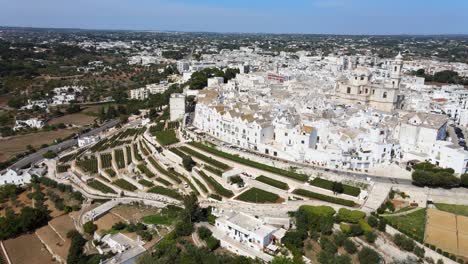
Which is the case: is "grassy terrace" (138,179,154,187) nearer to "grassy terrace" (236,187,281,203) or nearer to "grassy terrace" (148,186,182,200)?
"grassy terrace" (148,186,182,200)

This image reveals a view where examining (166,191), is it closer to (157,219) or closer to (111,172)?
(157,219)

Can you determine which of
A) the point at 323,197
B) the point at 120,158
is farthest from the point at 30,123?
the point at 323,197

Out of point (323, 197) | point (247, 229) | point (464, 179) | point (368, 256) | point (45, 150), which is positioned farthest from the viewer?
point (45, 150)

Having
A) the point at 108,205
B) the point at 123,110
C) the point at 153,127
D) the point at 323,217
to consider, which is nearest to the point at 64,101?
the point at 123,110

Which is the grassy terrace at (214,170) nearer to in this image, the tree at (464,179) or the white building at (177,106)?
the white building at (177,106)

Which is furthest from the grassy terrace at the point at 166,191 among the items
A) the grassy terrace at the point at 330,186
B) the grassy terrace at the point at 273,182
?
the grassy terrace at the point at 330,186
